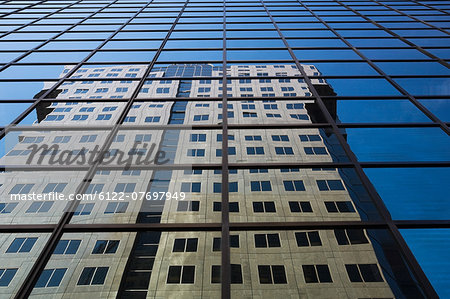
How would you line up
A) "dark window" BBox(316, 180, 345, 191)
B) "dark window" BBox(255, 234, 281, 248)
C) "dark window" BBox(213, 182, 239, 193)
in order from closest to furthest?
"dark window" BBox(255, 234, 281, 248), "dark window" BBox(213, 182, 239, 193), "dark window" BBox(316, 180, 345, 191)

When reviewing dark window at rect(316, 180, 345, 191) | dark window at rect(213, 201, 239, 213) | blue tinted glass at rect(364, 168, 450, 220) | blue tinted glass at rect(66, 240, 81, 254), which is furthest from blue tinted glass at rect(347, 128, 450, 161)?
blue tinted glass at rect(66, 240, 81, 254)

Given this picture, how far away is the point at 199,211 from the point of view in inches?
229

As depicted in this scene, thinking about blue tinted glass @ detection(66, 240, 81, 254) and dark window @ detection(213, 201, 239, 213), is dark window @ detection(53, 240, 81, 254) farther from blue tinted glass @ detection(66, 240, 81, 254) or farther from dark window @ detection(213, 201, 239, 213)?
dark window @ detection(213, 201, 239, 213)

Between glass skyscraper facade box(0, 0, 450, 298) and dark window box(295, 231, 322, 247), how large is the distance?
0.02 m

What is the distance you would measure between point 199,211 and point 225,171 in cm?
125

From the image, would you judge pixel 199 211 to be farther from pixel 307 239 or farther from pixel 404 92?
pixel 404 92

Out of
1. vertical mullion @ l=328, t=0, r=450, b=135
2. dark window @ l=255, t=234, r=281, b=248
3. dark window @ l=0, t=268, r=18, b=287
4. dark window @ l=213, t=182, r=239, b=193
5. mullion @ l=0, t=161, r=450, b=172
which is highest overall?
vertical mullion @ l=328, t=0, r=450, b=135

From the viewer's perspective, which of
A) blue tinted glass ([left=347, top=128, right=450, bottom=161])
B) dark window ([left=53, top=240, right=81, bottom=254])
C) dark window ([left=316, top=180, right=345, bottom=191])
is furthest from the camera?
blue tinted glass ([left=347, top=128, right=450, bottom=161])

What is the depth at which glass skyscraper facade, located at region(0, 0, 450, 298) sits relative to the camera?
16.0ft

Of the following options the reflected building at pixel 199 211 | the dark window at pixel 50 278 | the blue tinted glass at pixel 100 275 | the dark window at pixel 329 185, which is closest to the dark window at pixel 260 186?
the reflected building at pixel 199 211

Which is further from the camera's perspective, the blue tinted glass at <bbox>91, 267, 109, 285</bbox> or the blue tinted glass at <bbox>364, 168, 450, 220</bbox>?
the blue tinted glass at <bbox>364, 168, 450, 220</bbox>

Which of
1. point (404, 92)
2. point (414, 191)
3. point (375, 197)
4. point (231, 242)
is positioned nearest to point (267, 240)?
point (231, 242)

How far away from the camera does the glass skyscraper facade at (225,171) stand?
4871 millimetres

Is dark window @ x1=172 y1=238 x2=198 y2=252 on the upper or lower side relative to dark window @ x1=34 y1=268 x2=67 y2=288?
upper
